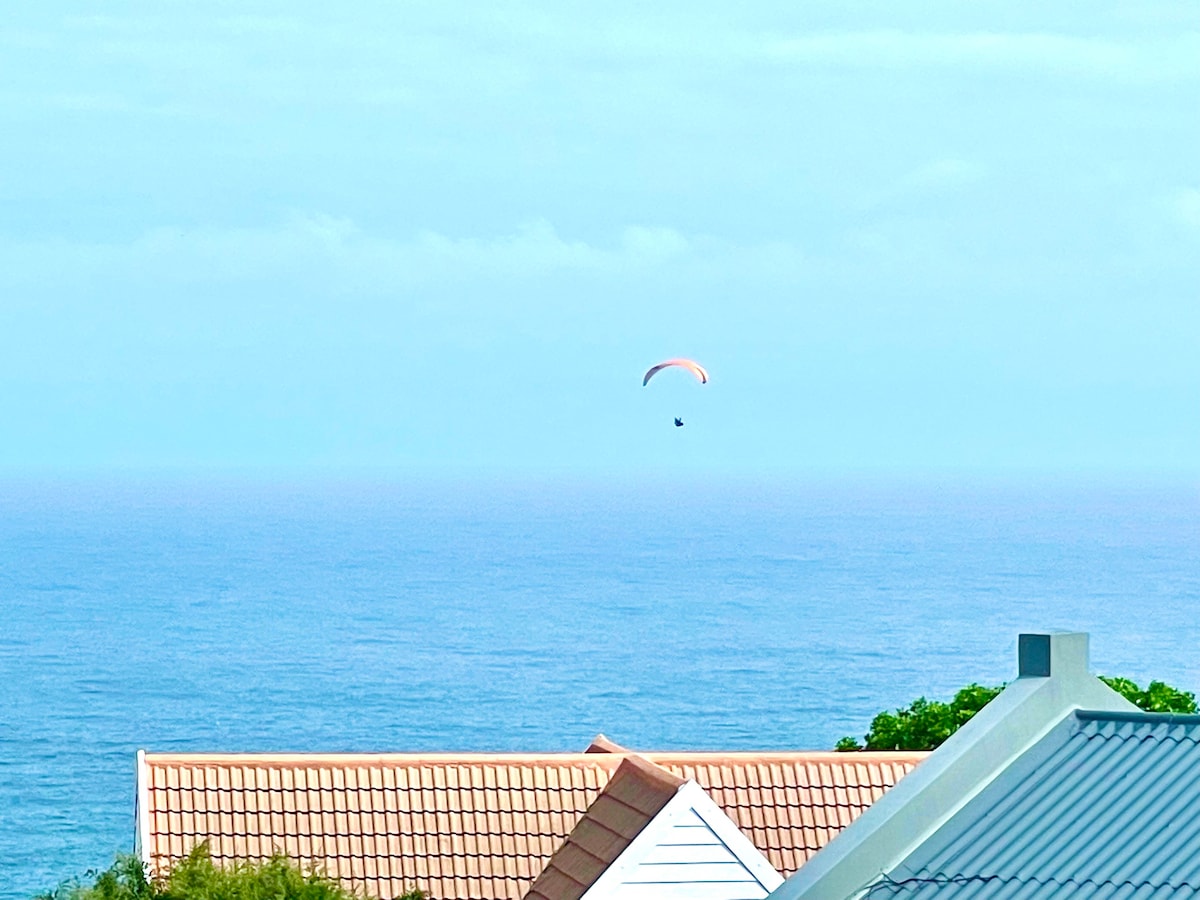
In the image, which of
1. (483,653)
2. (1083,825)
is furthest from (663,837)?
(483,653)

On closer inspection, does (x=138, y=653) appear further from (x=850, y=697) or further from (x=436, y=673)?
(x=850, y=697)

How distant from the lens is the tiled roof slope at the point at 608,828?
806 inches

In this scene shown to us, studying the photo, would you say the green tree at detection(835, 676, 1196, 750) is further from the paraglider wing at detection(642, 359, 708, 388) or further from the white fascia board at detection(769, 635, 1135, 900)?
the white fascia board at detection(769, 635, 1135, 900)

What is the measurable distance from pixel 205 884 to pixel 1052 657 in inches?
368

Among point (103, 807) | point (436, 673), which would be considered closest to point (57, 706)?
point (436, 673)

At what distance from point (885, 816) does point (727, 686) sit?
97.5 metres

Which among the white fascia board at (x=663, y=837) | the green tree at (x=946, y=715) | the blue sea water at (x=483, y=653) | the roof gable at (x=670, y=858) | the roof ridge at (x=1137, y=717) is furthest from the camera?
the blue sea water at (x=483, y=653)

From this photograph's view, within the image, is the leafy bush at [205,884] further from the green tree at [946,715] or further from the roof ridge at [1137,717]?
the green tree at [946,715]

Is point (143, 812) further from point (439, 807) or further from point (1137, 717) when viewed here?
point (1137, 717)

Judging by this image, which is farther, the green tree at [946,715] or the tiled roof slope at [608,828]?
the green tree at [946,715]

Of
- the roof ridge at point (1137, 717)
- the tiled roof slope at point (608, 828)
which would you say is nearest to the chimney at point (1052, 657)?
the roof ridge at point (1137, 717)

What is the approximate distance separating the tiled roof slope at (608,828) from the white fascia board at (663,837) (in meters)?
0.11

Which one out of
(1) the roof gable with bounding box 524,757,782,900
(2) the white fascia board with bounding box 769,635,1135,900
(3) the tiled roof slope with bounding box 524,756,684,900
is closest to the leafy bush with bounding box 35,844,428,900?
(3) the tiled roof slope with bounding box 524,756,684,900

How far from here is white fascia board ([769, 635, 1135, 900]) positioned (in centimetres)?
1318
